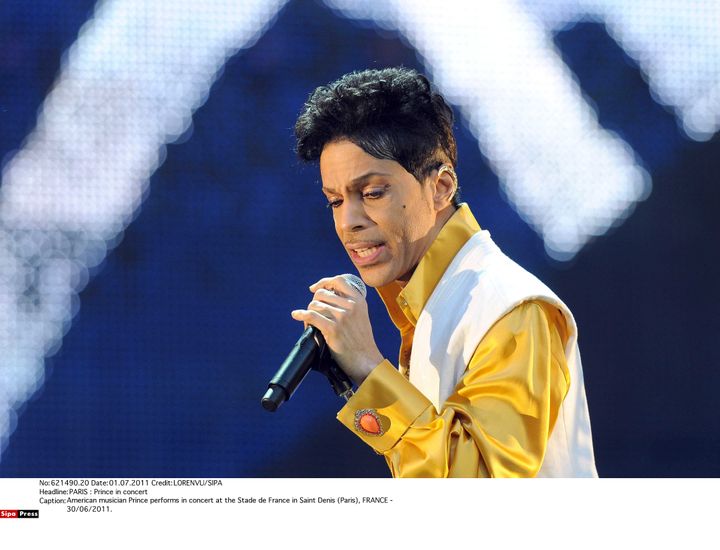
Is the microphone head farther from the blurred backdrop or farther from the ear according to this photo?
the blurred backdrop

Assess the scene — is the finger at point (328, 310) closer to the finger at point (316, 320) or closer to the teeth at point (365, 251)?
the finger at point (316, 320)

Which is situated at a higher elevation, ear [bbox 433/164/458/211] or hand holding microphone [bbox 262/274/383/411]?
ear [bbox 433/164/458/211]

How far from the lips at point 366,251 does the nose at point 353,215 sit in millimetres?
38

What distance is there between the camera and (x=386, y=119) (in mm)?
2035

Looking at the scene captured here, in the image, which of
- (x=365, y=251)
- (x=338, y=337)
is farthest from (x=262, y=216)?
(x=338, y=337)

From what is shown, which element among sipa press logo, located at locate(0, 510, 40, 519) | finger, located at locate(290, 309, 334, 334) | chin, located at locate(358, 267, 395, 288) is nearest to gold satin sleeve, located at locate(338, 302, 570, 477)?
finger, located at locate(290, 309, 334, 334)

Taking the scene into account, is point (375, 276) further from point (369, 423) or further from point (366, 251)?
point (369, 423)

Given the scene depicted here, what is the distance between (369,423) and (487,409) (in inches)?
8.0

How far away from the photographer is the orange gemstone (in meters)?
1.75

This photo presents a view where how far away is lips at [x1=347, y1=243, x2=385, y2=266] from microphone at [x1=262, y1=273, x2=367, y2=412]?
21cm

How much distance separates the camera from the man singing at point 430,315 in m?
1.69

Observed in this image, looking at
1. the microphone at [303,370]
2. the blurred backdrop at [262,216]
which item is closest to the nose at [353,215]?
the microphone at [303,370]

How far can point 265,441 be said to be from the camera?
2.81 m

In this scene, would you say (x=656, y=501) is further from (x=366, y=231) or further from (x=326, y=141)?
(x=326, y=141)
